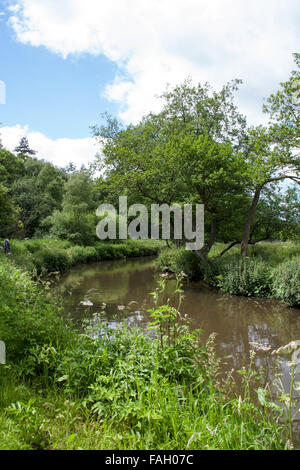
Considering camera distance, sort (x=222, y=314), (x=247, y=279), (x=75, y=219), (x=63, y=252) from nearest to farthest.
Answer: (x=222, y=314)
(x=247, y=279)
(x=63, y=252)
(x=75, y=219)

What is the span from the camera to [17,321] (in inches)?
158

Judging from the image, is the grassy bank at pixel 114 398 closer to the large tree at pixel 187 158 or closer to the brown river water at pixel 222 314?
the brown river water at pixel 222 314

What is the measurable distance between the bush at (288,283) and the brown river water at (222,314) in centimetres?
33

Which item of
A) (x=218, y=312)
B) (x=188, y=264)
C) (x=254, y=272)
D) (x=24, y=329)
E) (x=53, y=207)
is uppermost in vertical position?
(x=53, y=207)

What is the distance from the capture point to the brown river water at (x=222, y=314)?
260 inches

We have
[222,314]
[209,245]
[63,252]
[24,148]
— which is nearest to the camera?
[222,314]

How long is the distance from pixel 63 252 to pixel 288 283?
1492cm

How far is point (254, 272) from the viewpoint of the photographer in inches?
504

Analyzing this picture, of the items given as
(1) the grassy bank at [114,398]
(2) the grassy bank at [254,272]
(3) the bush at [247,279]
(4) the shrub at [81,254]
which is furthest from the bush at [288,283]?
(4) the shrub at [81,254]

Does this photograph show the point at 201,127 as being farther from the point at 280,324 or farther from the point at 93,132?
the point at 280,324

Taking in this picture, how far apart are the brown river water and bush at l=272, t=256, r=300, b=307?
1.10 ft

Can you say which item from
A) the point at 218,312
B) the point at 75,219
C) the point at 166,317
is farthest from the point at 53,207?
the point at 166,317

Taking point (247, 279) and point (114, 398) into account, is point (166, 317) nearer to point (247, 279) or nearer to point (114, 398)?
point (114, 398)
